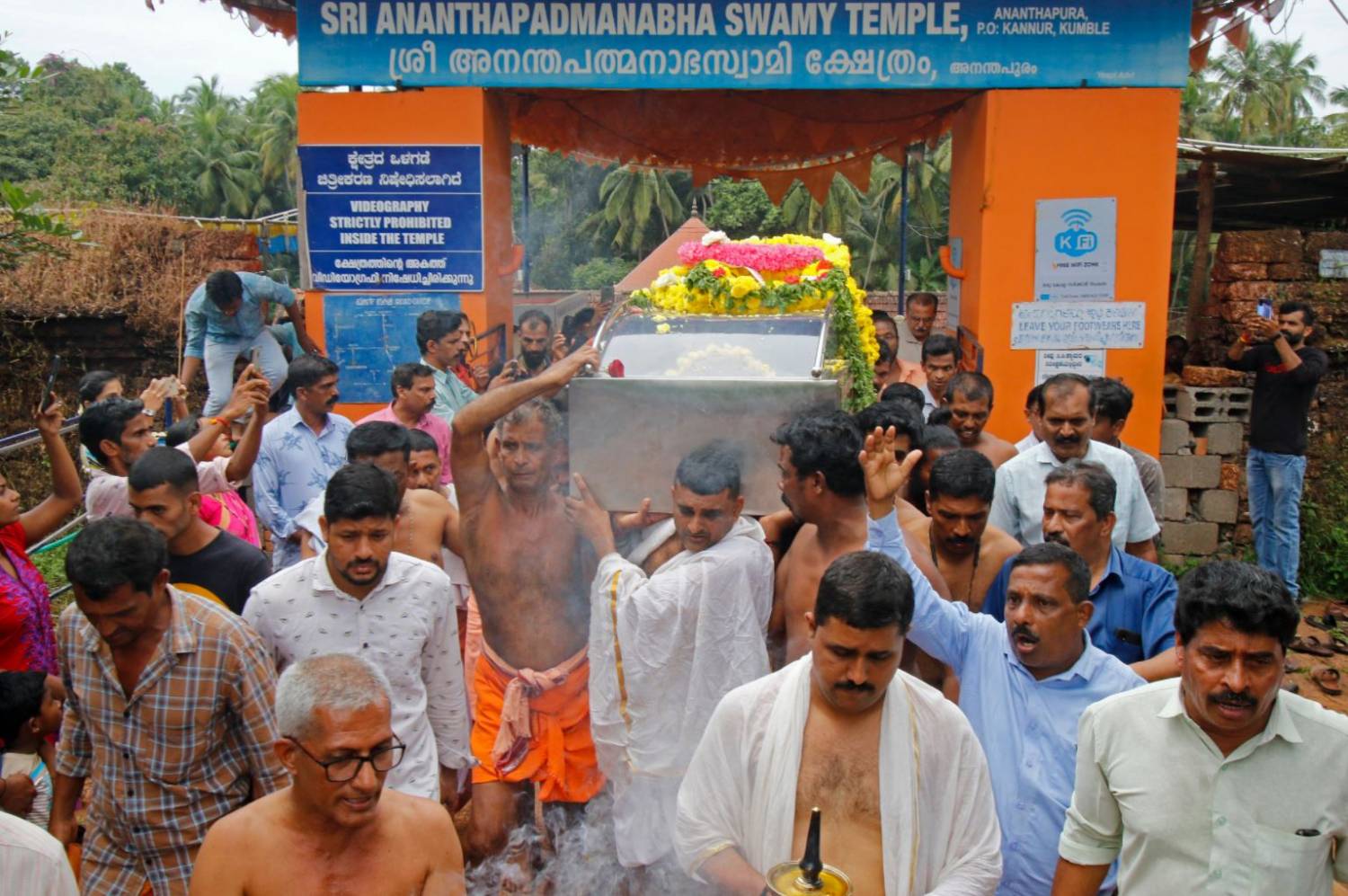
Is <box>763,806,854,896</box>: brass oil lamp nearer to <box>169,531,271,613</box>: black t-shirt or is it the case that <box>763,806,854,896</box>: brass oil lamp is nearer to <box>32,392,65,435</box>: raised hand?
<box>169,531,271,613</box>: black t-shirt

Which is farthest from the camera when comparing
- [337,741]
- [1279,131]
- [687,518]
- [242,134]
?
[242,134]

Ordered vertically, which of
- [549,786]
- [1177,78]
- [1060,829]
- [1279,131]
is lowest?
[549,786]

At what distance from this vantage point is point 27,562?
4.63 meters

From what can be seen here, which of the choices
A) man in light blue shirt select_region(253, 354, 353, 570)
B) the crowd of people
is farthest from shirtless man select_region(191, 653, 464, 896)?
man in light blue shirt select_region(253, 354, 353, 570)

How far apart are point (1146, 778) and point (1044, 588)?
0.68m

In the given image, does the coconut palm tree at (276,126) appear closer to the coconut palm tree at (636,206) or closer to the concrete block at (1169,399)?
the coconut palm tree at (636,206)

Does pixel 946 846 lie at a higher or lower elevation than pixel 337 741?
lower

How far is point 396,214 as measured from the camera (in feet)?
27.8

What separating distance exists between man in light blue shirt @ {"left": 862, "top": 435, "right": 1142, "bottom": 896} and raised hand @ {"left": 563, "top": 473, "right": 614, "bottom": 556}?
1.52 m

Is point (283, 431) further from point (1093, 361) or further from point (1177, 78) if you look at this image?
point (1177, 78)

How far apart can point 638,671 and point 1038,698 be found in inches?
55.0

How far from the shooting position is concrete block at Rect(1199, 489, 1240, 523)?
30.0 feet

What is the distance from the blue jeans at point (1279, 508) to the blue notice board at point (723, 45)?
2758mm

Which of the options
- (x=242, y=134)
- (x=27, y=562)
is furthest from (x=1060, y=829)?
(x=242, y=134)
